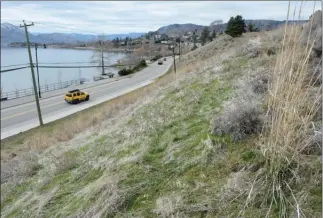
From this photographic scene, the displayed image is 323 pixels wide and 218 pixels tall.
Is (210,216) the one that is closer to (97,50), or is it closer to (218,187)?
(218,187)

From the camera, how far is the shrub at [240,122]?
3297 mm

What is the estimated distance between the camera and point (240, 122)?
3361 millimetres

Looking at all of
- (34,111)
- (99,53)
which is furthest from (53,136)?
(99,53)

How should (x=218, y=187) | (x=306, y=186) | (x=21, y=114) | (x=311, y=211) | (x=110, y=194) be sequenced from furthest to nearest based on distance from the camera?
(x=21, y=114)
(x=110, y=194)
(x=218, y=187)
(x=306, y=186)
(x=311, y=211)

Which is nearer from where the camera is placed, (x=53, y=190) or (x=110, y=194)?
(x=110, y=194)

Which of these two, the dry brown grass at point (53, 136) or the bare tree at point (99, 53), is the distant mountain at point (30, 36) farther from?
the bare tree at point (99, 53)

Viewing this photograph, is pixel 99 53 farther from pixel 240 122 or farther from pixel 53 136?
pixel 240 122

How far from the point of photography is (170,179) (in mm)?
2986

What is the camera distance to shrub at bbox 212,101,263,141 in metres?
3.30

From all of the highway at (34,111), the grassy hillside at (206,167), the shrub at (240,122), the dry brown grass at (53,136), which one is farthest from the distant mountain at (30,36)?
the shrub at (240,122)

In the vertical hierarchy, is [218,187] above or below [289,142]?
below

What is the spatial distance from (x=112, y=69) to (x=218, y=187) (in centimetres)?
5709

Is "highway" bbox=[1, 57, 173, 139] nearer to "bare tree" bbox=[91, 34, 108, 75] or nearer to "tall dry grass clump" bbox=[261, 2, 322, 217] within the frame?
"tall dry grass clump" bbox=[261, 2, 322, 217]

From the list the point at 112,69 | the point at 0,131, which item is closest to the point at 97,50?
the point at 112,69
